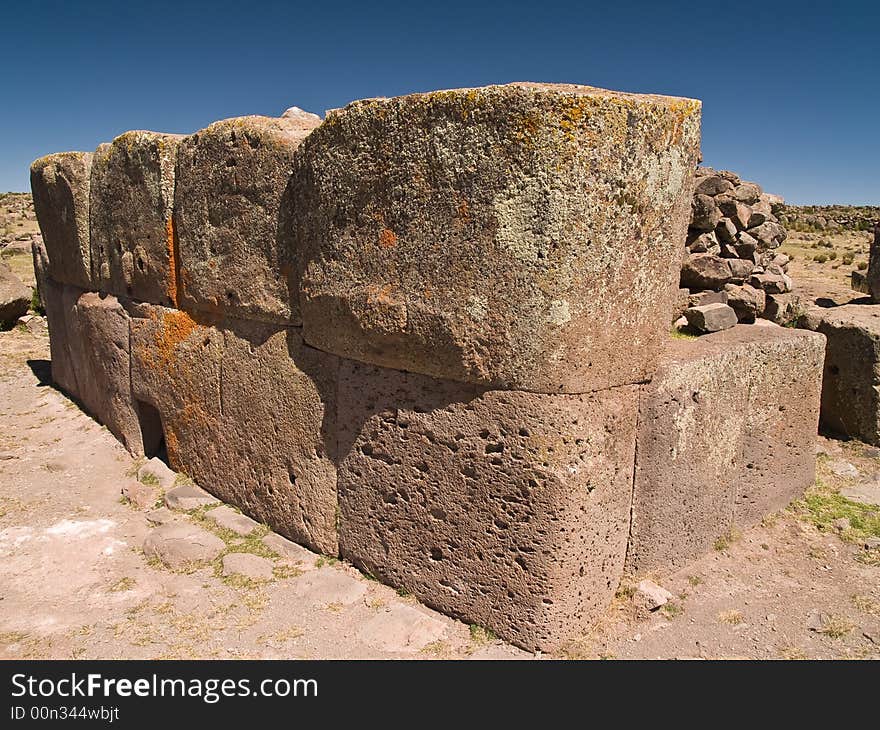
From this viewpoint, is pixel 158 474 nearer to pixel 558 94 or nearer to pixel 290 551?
pixel 290 551

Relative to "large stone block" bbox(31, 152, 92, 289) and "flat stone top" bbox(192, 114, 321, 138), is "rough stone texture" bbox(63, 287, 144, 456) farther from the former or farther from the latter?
"flat stone top" bbox(192, 114, 321, 138)

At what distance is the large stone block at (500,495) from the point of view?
2.99 m

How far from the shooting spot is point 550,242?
9.02 feet

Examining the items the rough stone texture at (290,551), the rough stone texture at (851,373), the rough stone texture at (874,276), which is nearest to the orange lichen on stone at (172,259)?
the rough stone texture at (290,551)

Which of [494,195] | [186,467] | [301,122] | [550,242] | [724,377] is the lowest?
[186,467]

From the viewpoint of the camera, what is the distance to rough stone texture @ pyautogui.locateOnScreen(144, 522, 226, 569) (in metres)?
3.94

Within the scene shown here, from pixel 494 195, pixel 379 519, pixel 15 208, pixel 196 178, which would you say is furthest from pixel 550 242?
pixel 15 208

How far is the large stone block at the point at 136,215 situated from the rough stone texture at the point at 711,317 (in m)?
3.48

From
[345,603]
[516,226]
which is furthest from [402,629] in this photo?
[516,226]

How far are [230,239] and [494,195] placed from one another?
2.05m

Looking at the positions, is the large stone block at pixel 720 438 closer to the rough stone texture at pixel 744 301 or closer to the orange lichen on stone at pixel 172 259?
the rough stone texture at pixel 744 301

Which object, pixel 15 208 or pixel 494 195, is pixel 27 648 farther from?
pixel 15 208

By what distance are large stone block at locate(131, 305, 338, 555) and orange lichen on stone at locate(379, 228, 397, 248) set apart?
0.79 m

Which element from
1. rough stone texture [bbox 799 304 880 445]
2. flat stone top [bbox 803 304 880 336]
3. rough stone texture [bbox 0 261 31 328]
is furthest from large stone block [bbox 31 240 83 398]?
rough stone texture [bbox 799 304 880 445]
